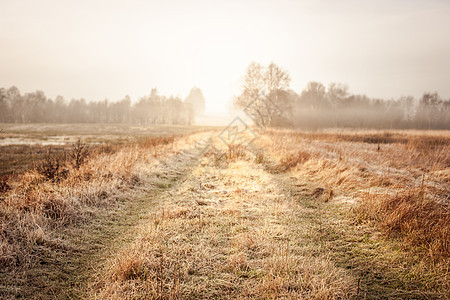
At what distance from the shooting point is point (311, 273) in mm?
2637

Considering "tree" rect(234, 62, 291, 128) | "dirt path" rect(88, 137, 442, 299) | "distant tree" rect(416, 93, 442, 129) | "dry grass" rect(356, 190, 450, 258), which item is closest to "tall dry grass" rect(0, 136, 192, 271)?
"dirt path" rect(88, 137, 442, 299)

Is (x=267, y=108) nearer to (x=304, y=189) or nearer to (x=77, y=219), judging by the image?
(x=304, y=189)

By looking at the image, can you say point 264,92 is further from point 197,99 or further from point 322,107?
point 197,99

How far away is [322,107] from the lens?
192 ft

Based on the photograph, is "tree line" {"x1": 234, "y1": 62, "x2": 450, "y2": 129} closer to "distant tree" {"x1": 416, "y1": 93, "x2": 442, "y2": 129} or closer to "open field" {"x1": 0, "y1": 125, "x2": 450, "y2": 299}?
"distant tree" {"x1": 416, "y1": 93, "x2": 442, "y2": 129}

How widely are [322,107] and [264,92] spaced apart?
36.5m

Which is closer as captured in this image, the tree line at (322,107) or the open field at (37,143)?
the open field at (37,143)

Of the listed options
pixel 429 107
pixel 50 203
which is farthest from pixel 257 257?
pixel 429 107

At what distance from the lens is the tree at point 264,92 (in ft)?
97.3

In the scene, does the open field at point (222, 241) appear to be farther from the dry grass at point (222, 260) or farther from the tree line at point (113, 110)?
the tree line at point (113, 110)

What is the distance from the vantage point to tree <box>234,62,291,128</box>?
29672mm

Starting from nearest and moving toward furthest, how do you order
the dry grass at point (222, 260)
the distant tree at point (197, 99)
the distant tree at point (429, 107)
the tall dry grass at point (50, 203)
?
the dry grass at point (222, 260) → the tall dry grass at point (50, 203) → the distant tree at point (429, 107) → the distant tree at point (197, 99)

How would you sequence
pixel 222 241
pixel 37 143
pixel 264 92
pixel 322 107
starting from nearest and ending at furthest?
pixel 222 241 < pixel 37 143 < pixel 264 92 < pixel 322 107

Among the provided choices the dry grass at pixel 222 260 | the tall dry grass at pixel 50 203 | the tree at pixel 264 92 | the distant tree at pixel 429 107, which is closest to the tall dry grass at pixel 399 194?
the dry grass at pixel 222 260
